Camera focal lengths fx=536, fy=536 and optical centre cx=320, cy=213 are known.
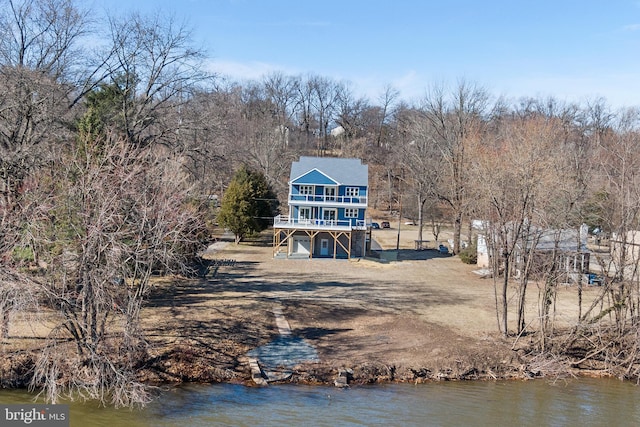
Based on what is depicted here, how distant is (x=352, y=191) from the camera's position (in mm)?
41250

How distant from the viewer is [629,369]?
1909 cm

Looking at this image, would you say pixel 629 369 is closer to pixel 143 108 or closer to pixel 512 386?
pixel 512 386

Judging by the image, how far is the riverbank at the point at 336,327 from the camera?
1798 cm

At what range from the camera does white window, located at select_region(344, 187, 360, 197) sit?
41188 mm

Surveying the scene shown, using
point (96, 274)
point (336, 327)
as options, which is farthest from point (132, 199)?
point (336, 327)

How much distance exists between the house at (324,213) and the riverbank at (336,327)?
20.7 ft

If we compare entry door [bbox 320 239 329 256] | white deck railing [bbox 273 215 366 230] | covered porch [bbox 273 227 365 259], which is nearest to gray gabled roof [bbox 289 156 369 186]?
white deck railing [bbox 273 215 366 230]

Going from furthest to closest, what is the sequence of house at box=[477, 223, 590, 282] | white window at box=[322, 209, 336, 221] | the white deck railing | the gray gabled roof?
the gray gabled roof < white window at box=[322, 209, 336, 221] < the white deck railing < house at box=[477, 223, 590, 282]

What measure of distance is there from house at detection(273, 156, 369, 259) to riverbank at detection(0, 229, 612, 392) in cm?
632

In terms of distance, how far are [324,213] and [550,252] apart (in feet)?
59.3

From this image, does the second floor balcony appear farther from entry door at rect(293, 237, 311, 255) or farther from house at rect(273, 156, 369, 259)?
entry door at rect(293, 237, 311, 255)

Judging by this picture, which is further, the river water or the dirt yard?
the dirt yard

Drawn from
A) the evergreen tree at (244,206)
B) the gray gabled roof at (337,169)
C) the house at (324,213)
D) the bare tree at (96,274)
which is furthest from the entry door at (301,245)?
the bare tree at (96,274)

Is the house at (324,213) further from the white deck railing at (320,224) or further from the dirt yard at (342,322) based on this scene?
the dirt yard at (342,322)
